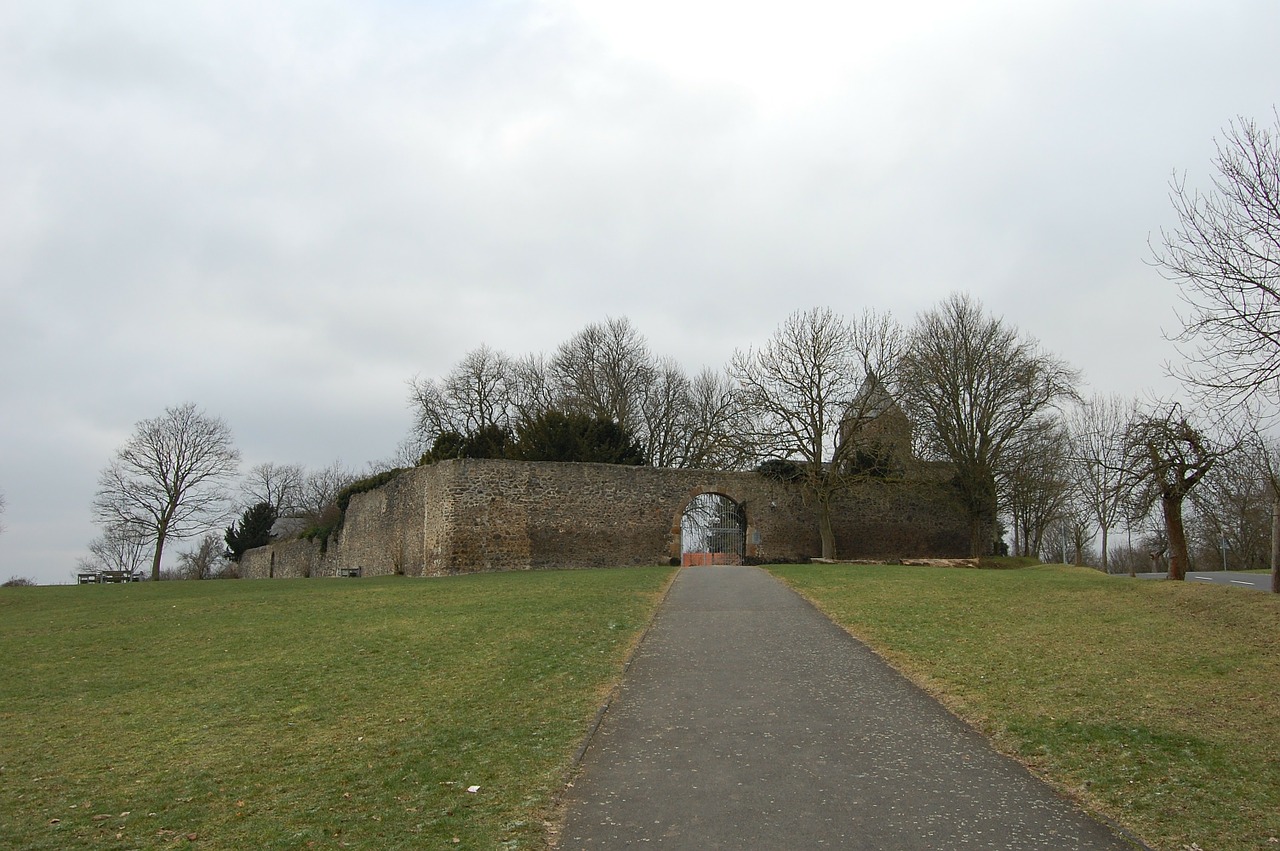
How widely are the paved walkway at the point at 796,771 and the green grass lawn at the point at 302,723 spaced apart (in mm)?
414

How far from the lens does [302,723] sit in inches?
296

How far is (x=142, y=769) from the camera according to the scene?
6.32 metres

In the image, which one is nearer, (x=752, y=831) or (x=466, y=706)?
(x=752, y=831)

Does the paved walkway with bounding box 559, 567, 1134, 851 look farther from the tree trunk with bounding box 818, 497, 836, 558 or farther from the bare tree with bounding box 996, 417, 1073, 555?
the bare tree with bounding box 996, 417, 1073, 555

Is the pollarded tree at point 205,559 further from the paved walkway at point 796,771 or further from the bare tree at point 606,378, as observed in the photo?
the paved walkway at point 796,771

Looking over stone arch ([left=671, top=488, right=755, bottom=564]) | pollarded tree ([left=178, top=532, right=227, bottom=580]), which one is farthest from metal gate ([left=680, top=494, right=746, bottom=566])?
pollarded tree ([left=178, top=532, right=227, bottom=580])

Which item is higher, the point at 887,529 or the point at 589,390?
the point at 589,390

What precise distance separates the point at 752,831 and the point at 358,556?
32.8m

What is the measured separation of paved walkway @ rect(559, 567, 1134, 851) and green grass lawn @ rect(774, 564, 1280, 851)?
39 cm

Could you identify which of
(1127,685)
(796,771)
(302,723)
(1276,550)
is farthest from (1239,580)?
(302,723)

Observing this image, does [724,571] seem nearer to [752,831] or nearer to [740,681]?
[740,681]

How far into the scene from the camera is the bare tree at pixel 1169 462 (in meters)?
14.5

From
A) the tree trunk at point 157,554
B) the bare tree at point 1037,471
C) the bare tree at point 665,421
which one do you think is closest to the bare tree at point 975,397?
the bare tree at point 1037,471

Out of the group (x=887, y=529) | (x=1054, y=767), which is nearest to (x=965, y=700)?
(x=1054, y=767)
